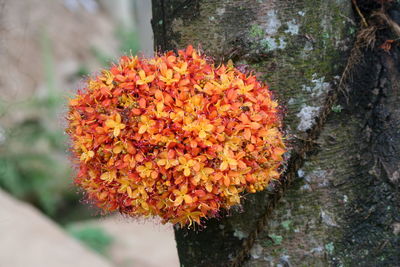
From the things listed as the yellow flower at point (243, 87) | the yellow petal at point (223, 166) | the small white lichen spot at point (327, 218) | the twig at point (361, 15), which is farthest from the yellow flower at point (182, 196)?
the twig at point (361, 15)

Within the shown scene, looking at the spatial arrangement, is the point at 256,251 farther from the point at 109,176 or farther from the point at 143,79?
the point at 143,79

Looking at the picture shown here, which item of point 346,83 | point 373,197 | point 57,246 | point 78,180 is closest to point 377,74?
point 346,83

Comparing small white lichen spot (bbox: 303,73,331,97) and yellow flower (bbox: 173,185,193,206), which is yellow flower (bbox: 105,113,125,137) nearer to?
yellow flower (bbox: 173,185,193,206)

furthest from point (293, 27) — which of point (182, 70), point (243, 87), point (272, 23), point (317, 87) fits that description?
point (182, 70)

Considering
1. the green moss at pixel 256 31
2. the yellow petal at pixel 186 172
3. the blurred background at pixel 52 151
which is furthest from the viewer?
the blurred background at pixel 52 151

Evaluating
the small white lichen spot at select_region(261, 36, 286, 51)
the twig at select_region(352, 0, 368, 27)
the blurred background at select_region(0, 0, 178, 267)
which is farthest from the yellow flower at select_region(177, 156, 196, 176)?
the twig at select_region(352, 0, 368, 27)

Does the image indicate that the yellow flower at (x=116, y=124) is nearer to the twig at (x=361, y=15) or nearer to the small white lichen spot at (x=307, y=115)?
the small white lichen spot at (x=307, y=115)

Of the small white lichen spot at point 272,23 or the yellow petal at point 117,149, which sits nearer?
the yellow petal at point 117,149
